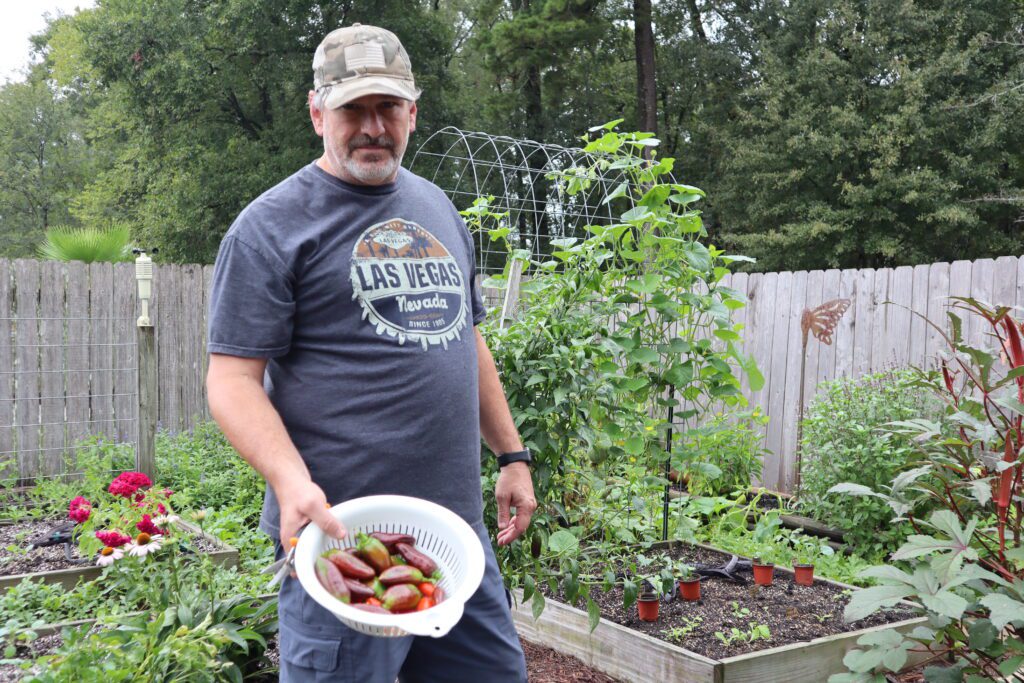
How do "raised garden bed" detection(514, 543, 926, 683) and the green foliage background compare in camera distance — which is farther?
the green foliage background

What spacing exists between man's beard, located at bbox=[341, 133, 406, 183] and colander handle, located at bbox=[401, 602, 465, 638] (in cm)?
79

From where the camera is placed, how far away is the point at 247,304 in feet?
4.92

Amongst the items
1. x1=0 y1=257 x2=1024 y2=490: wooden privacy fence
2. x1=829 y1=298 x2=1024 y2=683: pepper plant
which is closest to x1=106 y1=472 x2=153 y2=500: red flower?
x1=829 y1=298 x2=1024 y2=683: pepper plant

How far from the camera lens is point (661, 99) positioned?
20.2m

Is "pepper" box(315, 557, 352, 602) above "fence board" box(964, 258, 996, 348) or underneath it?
underneath

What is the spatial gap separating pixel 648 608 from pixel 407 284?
6.12 ft

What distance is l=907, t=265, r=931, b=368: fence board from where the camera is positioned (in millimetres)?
5168

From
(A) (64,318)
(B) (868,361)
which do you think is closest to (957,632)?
(B) (868,361)

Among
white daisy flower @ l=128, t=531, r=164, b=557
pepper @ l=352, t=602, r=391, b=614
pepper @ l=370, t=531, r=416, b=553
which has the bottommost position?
white daisy flower @ l=128, t=531, r=164, b=557

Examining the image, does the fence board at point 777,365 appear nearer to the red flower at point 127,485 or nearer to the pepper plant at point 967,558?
the pepper plant at point 967,558

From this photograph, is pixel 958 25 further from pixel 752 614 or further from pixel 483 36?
pixel 752 614

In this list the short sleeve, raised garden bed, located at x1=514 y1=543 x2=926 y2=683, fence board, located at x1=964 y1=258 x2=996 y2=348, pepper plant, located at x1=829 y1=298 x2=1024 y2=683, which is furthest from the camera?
fence board, located at x1=964 y1=258 x2=996 y2=348

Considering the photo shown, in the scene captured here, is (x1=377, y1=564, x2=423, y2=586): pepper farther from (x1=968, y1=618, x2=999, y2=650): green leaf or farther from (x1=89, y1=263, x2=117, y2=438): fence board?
(x1=89, y1=263, x2=117, y2=438): fence board

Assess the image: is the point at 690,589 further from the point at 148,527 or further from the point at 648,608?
the point at 148,527
